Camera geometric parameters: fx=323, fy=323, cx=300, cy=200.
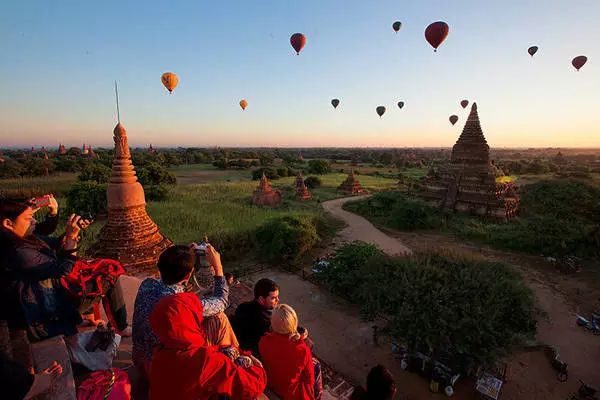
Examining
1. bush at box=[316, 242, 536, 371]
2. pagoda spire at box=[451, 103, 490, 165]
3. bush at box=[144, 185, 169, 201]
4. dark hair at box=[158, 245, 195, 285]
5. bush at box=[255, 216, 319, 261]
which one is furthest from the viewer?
bush at box=[144, 185, 169, 201]

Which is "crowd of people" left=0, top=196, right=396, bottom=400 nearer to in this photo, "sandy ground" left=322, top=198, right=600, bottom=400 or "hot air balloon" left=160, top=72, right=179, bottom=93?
"sandy ground" left=322, top=198, right=600, bottom=400

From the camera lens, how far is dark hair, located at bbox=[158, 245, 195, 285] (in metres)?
2.59

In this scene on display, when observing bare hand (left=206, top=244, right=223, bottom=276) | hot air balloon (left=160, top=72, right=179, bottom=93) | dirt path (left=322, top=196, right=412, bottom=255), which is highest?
hot air balloon (left=160, top=72, right=179, bottom=93)

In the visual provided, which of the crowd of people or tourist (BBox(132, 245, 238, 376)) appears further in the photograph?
tourist (BBox(132, 245, 238, 376))

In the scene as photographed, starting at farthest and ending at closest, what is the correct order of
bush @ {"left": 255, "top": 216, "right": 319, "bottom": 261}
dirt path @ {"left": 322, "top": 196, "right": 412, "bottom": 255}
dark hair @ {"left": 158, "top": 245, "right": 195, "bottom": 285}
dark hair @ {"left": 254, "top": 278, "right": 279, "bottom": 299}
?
1. dirt path @ {"left": 322, "top": 196, "right": 412, "bottom": 255}
2. bush @ {"left": 255, "top": 216, "right": 319, "bottom": 261}
3. dark hair @ {"left": 254, "top": 278, "right": 279, "bottom": 299}
4. dark hair @ {"left": 158, "top": 245, "right": 195, "bottom": 285}

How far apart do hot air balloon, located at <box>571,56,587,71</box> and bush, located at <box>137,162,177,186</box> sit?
119 ft

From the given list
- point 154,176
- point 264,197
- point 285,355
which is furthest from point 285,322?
point 154,176

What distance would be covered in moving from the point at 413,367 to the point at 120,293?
7110 millimetres

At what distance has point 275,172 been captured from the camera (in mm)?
49281

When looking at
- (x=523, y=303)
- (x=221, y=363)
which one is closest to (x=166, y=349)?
(x=221, y=363)

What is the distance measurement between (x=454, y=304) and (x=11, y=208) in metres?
8.04

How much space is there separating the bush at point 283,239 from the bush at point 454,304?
6512 mm

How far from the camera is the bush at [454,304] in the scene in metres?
7.09

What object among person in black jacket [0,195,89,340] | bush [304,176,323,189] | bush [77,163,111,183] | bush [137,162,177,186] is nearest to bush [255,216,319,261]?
person in black jacket [0,195,89,340]
